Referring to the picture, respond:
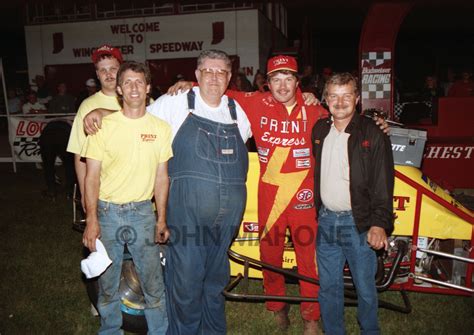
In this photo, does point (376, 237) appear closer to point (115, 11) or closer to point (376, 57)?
point (376, 57)

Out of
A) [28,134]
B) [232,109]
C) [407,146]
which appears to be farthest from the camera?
[28,134]

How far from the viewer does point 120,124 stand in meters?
2.69

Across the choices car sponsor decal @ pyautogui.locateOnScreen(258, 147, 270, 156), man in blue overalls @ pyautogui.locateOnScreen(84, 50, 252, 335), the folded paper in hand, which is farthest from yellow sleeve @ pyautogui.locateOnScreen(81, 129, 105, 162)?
car sponsor decal @ pyautogui.locateOnScreen(258, 147, 270, 156)

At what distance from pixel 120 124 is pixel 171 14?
54.0 ft

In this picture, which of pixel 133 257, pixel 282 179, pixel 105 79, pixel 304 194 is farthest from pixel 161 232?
pixel 105 79

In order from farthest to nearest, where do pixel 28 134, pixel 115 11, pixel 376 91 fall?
pixel 115 11 < pixel 28 134 < pixel 376 91

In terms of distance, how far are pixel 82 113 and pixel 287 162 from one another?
63.7 inches

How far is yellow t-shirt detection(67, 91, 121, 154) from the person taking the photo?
3.21 meters

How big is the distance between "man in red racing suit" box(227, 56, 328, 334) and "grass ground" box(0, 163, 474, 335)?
2.07 ft

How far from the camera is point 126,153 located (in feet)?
8.80

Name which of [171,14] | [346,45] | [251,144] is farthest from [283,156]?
[346,45]

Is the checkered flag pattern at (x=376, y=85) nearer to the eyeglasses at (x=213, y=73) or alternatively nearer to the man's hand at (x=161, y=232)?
the eyeglasses at (x=213, y=73)

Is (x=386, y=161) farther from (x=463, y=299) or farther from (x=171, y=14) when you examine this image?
(x=171, y=14)

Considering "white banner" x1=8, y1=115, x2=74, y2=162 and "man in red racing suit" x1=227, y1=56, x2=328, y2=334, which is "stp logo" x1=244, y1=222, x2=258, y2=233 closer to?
"man in red racing suit" x1=227, y1=56, x2=328, y2=334
